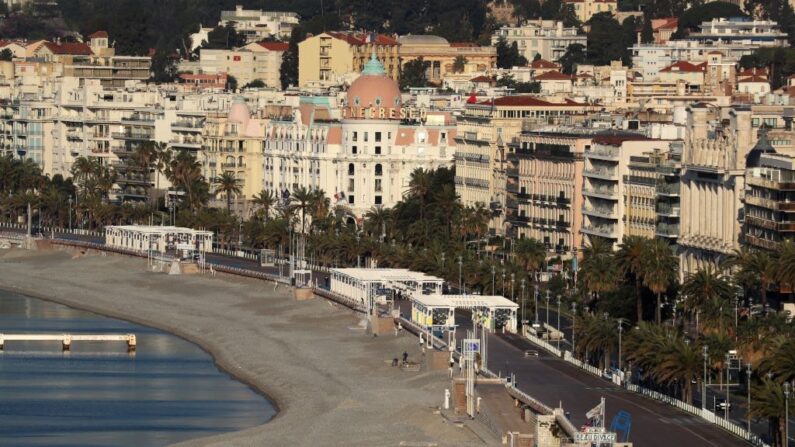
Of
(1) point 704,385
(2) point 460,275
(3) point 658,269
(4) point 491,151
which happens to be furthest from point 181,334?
(1) point 704,385

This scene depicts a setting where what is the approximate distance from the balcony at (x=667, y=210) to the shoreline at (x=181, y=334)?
2550cm

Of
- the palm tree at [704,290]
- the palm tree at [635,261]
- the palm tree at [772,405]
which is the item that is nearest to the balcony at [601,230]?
the palm tree at [635,261]

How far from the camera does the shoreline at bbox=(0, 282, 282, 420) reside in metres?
131

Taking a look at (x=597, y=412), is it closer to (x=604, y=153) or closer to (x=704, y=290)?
(x=704, y=290)

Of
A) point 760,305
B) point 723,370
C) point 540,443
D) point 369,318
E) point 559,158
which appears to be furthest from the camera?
point 559,158

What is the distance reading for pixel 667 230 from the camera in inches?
6147

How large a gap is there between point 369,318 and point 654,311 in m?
18.9

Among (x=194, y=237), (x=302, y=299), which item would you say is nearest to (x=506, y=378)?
(x=302, y=299)

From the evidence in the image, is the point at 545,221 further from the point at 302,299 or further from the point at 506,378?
the point at 506,378

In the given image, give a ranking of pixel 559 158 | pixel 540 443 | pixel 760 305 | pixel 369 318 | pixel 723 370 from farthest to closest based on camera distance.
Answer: pixel 559 158
pixel 369 318
pixel 760 305
pixel 723 370
pixel 540 443

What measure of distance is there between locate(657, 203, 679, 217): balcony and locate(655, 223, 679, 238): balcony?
59cm

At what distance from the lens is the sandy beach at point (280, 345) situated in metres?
115

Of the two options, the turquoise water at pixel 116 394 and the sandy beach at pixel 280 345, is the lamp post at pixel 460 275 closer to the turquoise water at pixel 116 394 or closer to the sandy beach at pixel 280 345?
the sandy beach at pixel 280 345

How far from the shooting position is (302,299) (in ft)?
541
